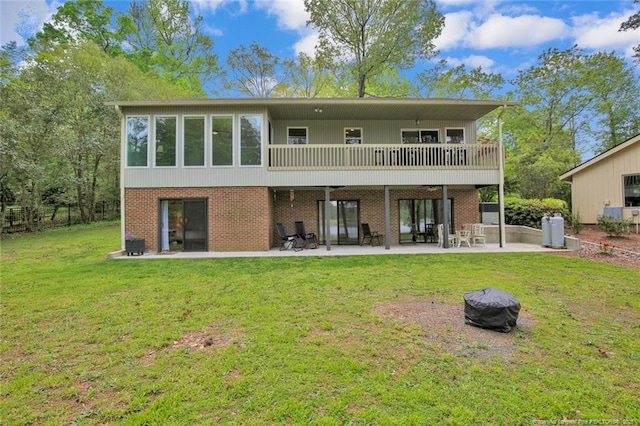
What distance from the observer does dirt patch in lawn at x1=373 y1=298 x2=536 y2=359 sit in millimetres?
3469

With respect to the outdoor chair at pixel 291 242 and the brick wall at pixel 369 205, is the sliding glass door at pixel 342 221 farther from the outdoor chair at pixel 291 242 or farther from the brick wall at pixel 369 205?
the outdoor chair at pixel 291 242

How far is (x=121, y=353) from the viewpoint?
346 cm

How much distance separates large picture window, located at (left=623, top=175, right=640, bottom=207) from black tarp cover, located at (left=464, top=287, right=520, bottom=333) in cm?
1434

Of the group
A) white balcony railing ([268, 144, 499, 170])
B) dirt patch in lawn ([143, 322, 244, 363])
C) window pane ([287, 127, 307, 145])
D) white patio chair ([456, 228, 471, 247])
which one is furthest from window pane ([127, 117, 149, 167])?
white patio chair ([456, 228, 471, 247])

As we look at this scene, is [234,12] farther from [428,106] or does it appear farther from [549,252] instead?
[549,252]

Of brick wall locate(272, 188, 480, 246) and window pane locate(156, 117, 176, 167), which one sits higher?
window pane locate(156, 117, 176, 167)

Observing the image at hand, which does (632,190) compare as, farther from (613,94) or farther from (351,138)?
(613,94)

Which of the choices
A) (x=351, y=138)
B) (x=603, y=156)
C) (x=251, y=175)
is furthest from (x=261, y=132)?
(x=603, y=156)

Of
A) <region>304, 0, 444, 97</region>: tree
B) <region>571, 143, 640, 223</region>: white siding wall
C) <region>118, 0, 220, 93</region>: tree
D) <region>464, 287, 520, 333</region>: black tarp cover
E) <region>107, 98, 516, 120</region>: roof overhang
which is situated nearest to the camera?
<region>464, 287, 520, 333</region>: black tarp cover

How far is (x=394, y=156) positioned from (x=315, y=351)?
8.50 metres

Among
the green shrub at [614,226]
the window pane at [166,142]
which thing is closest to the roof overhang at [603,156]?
the green shrub at [614,226]

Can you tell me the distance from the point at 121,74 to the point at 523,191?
81.9ft

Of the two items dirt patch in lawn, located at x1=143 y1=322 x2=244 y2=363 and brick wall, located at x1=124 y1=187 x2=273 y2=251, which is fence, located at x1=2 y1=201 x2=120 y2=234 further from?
dirt patch in lawn, located at x1=143 y1=322 x2=244 y2=363

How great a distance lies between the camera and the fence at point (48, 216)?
1527cm
